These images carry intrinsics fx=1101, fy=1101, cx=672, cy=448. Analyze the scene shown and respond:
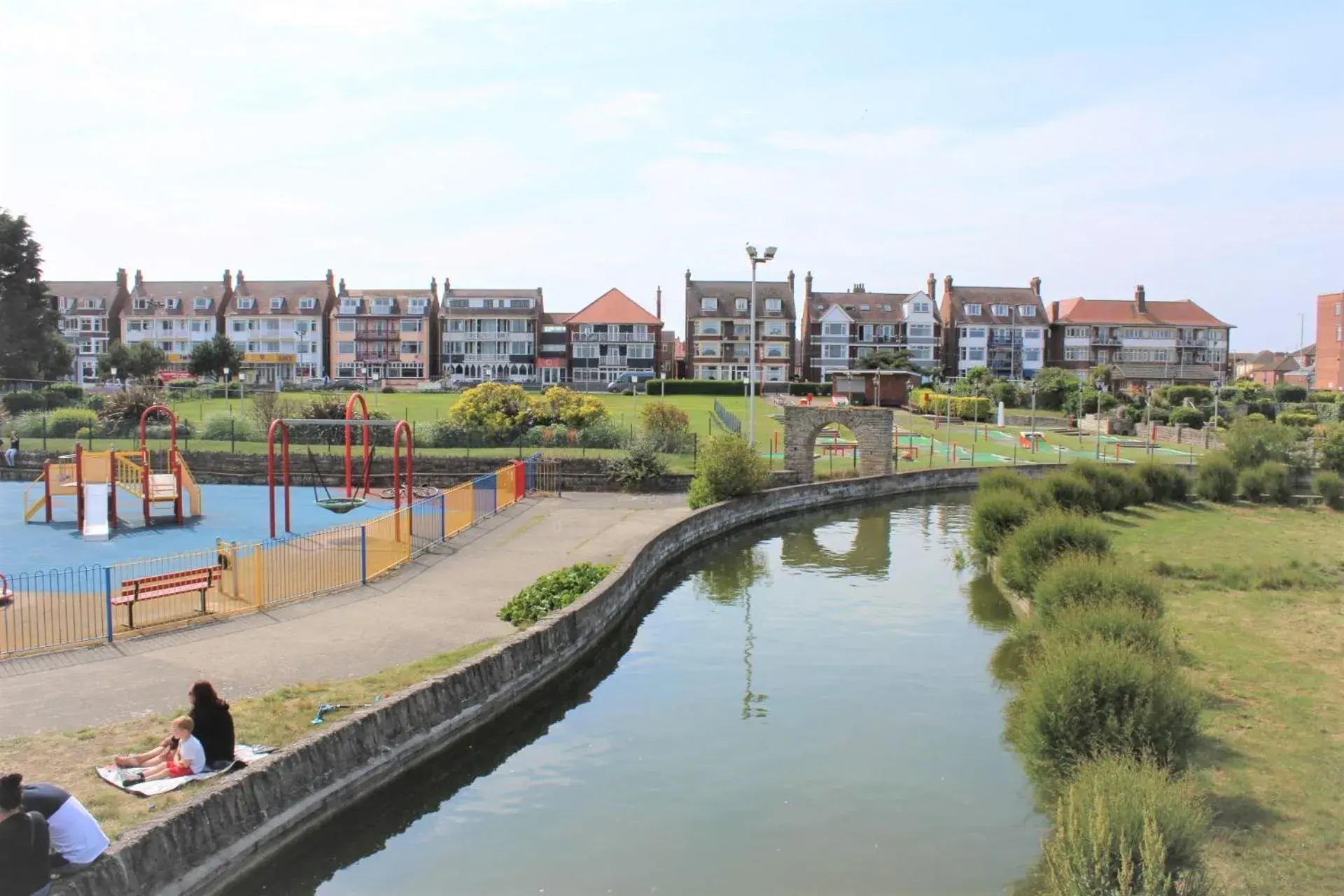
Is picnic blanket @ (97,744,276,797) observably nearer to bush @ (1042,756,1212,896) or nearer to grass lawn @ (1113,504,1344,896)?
bush @ (1042,756,1212,896)

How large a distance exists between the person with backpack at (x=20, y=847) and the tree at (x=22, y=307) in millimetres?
67860

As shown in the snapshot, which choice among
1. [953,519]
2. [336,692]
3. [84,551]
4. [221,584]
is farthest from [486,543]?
[953,519]

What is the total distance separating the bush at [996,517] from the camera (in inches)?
1026

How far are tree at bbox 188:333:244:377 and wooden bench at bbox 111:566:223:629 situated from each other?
69136 millimetres

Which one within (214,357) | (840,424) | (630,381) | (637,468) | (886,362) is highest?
(886,362)

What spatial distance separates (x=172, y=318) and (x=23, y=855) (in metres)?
101

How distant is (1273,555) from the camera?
26.9 meters

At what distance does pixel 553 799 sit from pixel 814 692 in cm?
535

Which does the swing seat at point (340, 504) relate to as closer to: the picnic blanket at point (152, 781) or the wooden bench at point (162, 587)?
the wooden bench at point (162, 587)

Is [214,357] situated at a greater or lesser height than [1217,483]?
greater

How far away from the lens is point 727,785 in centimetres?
1327

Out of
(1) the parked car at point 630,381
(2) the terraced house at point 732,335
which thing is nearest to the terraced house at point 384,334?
(1) the parked car at point 630,381

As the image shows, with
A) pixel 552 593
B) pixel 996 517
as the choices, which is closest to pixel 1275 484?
pixel 996 517

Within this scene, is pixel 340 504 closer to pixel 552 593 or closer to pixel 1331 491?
pixel 552 593
